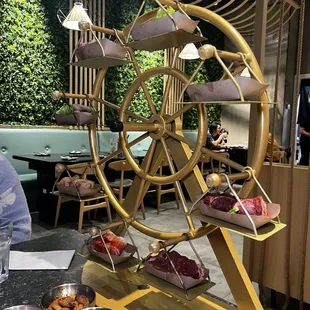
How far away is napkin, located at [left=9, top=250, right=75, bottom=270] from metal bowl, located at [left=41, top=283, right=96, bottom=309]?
0.16 metres

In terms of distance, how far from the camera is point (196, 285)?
99 cm

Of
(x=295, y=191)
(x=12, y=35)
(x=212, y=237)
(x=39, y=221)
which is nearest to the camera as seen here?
(x=212, y=237)

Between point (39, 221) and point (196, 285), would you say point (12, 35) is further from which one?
point (196, 285)

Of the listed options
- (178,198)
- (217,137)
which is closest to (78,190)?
(178,198)

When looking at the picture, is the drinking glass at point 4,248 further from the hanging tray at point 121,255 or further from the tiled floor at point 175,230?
the tiled floor at point 175,230

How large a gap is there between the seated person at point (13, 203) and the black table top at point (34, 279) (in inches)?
2.3

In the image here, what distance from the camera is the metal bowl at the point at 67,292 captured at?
0.94 metres

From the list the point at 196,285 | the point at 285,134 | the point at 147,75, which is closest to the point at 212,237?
the point at 196,285

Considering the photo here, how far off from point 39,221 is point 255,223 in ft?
13.1

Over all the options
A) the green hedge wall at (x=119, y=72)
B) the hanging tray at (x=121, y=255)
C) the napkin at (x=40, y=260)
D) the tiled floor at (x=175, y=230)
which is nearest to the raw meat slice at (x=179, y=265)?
the hanging tray at (x=121, y=255)

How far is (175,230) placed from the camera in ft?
13.8

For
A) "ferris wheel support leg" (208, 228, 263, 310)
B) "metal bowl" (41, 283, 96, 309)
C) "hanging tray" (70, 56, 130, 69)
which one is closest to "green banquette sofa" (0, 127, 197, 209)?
"hanging tray" (70, 56, 130, 69)

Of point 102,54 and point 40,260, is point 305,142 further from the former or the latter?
point 40,260

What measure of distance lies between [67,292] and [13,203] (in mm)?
488
